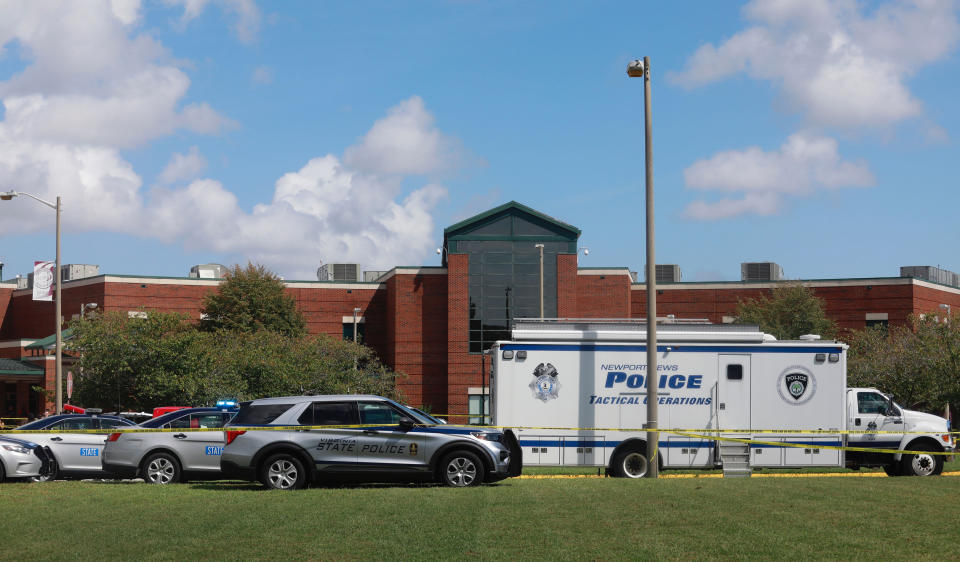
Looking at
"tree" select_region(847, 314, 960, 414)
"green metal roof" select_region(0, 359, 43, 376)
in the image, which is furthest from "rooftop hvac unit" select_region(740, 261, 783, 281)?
"green metal roof" select_region(0, 359, 43, 376)

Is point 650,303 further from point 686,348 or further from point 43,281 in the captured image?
point 43,281

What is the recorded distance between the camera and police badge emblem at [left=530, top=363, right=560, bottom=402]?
21.3 m

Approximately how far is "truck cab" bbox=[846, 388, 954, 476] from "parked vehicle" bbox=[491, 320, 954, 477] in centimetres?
70

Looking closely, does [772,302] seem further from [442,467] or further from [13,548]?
[13,548]

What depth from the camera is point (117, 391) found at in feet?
133

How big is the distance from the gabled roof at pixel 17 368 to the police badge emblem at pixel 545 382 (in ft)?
166

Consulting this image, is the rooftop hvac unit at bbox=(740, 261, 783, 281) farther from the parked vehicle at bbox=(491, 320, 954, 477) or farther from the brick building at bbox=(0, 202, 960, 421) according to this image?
the parked vehicle at bbox=(491, 320, 954, 477)

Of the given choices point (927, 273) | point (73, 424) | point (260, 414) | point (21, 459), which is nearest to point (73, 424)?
point (73, 424)

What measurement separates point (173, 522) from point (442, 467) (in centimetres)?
573

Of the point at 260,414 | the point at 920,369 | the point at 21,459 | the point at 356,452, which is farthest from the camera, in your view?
the point at 920,369

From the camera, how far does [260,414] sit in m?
17.9

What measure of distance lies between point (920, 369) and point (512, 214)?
28545 millimetres

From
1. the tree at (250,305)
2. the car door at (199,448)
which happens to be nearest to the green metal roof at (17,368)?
the tree at (250,305)

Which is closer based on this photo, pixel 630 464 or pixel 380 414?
pixel 380 414
